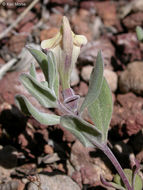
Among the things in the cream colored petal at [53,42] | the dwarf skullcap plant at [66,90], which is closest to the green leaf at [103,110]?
the dwarf skullcap plant at [66,90]

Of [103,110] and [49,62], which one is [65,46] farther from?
[103,110]

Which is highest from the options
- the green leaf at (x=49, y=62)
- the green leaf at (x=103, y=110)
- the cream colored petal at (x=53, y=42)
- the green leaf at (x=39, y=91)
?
the cream colored petal at (x=53, y=42)

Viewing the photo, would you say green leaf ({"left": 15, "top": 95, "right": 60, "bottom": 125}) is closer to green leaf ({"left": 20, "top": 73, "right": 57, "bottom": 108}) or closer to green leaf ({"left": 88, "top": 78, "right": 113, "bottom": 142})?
green leaf ({"left": 20, "top": 73, "right": 57, "bottom": 108})

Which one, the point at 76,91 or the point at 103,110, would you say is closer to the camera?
the point at 103,110

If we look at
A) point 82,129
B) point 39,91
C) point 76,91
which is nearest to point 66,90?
point 39,91

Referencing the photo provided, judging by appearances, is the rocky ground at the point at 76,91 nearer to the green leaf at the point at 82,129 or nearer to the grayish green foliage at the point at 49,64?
the green leaf at the point at 82,129

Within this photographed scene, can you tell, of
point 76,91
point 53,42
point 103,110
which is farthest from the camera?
point 76,91

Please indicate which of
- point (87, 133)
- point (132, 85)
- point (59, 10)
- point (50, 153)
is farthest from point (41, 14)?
point (87, 133)

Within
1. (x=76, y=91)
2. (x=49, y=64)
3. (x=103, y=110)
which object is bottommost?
(x=76, y=91)

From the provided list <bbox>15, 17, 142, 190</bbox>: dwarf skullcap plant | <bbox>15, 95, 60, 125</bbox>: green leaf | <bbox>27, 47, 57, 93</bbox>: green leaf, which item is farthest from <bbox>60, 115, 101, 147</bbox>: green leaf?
<bbox>27, 47, 57, 93</bbox>: green leaf
